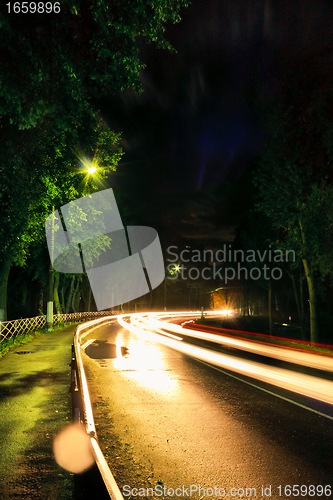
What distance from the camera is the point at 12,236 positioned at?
15.0 meters

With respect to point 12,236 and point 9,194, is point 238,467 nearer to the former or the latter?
point 9,194

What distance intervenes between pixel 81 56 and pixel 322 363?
13.1 metres

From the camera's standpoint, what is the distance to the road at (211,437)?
395cm

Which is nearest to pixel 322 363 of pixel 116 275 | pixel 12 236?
pixel 12 236

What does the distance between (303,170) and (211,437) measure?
18.7 m

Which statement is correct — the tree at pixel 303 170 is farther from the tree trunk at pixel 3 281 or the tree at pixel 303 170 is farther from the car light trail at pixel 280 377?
the tree trunk at pixel 3 281

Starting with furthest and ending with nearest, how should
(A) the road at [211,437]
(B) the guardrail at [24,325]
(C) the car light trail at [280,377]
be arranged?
1. (B) the guardrail at [24,325]
2. (C) the car light trail at [280,377]
3. (A) the road at [211,437]

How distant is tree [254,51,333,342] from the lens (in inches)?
738

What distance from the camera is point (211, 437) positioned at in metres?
5.35

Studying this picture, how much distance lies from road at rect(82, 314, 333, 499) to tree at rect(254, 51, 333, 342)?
12.6m

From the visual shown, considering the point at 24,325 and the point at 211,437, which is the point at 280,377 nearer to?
the point at 211,437

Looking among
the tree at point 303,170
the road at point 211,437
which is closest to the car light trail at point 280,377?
the road at point 211,437

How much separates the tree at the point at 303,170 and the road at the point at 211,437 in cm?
1259

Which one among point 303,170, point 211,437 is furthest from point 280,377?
point 303,170
